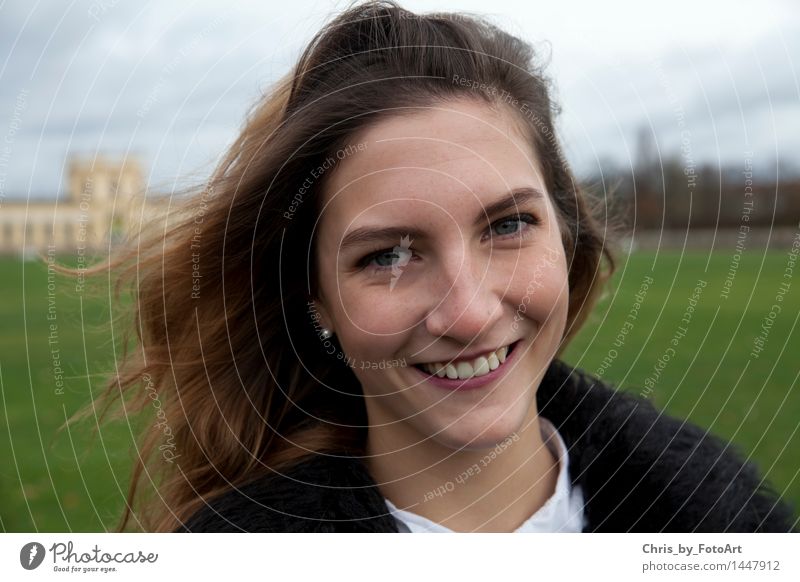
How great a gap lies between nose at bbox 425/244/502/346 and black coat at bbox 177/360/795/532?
0.26 m

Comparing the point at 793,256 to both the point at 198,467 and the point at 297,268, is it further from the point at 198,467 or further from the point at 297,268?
the point at 198,467

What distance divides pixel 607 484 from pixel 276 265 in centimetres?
53

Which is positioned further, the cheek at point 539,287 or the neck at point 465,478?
the neck at point 465,478

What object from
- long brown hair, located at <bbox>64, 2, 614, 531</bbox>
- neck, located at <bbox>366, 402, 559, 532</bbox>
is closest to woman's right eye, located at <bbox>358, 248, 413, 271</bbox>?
long brown hair, located at <bbox>64, 2, 614, 531</bbox>

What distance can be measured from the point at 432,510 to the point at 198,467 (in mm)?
343

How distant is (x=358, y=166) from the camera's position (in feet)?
3.21

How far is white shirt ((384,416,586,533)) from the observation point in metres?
1.10

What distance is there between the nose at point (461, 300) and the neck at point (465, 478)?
18 centimetres

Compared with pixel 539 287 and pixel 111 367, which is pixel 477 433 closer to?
pixel 539 287

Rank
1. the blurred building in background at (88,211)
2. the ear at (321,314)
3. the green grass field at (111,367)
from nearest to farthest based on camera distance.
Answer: the ear at (321,314) < the blurred building in background at (88,211) < the green grass field at (111,367)

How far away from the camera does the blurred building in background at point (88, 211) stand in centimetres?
119

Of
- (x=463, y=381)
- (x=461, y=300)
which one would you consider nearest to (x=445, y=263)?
(x=461, y=300)
